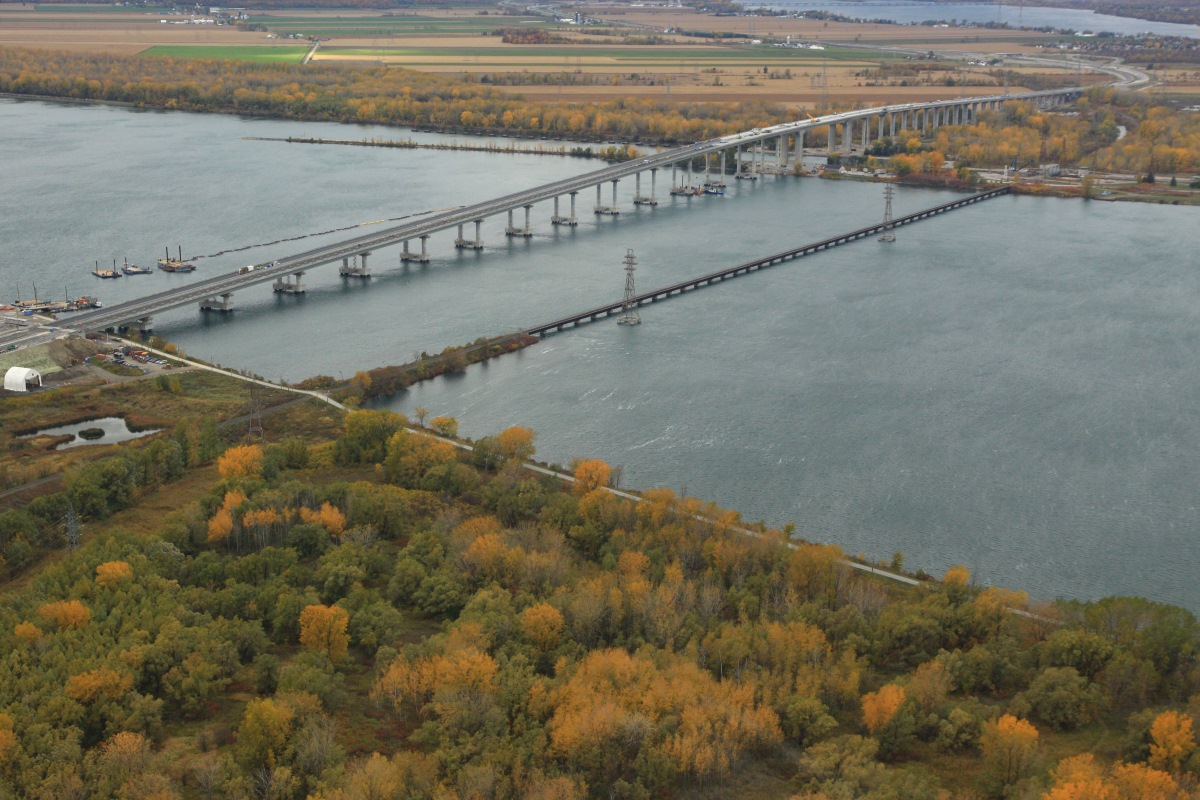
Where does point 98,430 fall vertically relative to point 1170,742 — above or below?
above

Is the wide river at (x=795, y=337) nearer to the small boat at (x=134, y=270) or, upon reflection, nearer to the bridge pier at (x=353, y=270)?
the small boat at (x=134, y=270)

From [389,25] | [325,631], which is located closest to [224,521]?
[325,631]

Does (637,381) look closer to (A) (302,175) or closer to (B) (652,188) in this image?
(B) (652,188)

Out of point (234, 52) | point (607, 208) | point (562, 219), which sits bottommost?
point (562, 219)

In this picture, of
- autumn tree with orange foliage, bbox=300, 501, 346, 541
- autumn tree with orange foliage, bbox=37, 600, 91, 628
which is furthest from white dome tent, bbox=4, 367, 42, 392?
autumn tree with orange foliage, bbox=37, 600, 91, 628

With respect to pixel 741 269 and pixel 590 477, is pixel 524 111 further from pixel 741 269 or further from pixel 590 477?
pixel 590 477

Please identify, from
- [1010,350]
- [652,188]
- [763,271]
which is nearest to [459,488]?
[1010,350]

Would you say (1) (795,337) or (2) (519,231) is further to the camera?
(2) (519,231)

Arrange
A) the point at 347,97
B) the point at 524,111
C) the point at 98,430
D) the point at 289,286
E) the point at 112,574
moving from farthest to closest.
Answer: the point at 347,97 < the point at 524,111 < the point at 289,286 < the point at 98,430 < the point at 112,574
